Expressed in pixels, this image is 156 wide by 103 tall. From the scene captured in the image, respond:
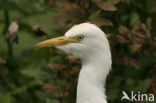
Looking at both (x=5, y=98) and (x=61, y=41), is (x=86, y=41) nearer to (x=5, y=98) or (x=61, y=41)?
(x=61, y=41)

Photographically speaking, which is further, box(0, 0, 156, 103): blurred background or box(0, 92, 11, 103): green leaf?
box(0, 92, 11, 103): green leaf

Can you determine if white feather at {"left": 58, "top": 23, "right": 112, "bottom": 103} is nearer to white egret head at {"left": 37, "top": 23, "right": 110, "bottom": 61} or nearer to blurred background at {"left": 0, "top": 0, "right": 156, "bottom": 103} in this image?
white egret head at {"left": 37, "top": 23, "right": 110, "bottom": 61}

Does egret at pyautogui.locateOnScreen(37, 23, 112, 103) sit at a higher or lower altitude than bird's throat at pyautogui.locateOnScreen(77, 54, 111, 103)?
higher

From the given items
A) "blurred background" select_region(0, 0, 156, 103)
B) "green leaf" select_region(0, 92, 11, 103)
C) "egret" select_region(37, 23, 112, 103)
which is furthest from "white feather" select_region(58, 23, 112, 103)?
"green leaf" select_region(0, 92, 11, 103)

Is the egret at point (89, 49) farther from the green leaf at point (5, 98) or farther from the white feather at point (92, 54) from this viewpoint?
the green leaf at point (5, 98)

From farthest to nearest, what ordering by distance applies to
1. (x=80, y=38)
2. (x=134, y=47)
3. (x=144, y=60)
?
1. (x=144, y=60)
2. (x=134, y=47)
3. (x=80, y=38)

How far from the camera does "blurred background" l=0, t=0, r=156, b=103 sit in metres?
3.25

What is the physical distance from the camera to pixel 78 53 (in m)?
2.76

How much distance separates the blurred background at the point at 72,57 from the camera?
10.7 feet

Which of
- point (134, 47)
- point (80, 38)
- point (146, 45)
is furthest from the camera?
point (146, 45)

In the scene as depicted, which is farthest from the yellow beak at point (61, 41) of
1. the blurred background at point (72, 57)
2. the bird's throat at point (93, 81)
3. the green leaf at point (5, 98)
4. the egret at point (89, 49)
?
the green leaf at point (5, 98)

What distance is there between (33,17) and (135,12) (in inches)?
37.0

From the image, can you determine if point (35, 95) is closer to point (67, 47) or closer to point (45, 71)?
point (45, 71)

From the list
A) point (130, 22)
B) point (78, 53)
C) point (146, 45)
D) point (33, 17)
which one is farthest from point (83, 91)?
point (33, 17)
